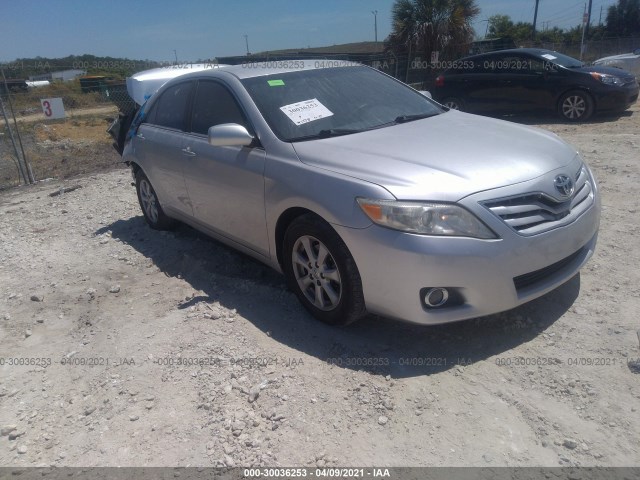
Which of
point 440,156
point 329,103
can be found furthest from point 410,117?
point 440,156

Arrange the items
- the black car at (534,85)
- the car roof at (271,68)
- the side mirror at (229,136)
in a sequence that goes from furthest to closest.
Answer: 1. the black car at (534,85)
2. the car roof at (271,68)
3. the side mirror at (229,136)

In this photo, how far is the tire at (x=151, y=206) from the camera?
574cm

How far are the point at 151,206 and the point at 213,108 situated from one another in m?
1.88

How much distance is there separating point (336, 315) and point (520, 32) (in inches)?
2028

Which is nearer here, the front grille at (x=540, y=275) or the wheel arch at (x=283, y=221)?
the front grille at (x=540, y=275)

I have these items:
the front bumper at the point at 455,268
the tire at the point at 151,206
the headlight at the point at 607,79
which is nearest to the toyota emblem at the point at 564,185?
the front bumper at the point at 455,268

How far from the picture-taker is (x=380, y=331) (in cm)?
354

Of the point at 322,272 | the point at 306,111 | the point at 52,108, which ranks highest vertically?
the point at 306,111

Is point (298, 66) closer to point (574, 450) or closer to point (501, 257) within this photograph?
point (501, 257)

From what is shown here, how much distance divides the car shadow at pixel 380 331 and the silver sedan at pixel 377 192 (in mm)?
188

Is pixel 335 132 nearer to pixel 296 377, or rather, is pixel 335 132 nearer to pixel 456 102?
pixel 296 377

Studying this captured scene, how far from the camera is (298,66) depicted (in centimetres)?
466

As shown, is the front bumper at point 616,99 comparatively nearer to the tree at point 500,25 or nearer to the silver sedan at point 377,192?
the silver sedan at point 377,192

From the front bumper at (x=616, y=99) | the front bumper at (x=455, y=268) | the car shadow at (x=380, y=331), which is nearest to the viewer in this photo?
the front bumper at (x=455, y=268)
